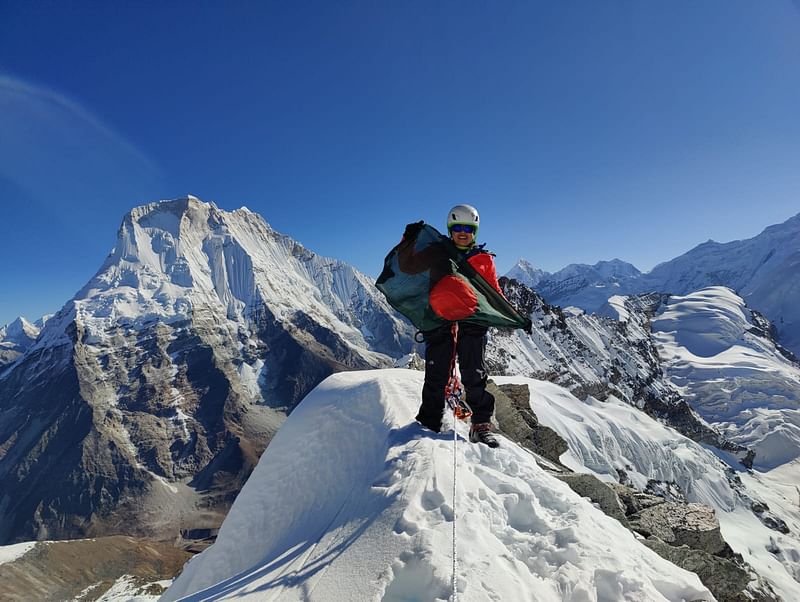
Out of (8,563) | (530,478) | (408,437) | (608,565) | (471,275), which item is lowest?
(8,563)

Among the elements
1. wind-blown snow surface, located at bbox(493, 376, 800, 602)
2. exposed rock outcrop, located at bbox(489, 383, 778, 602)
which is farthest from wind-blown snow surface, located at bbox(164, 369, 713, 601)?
wind-blown snow surface, located at bbox(493, 376, 800, 602)

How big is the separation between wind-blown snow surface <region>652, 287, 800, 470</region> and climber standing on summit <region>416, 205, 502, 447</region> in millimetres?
137111

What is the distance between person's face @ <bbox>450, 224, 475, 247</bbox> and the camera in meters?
7.28

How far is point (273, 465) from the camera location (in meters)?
7.27

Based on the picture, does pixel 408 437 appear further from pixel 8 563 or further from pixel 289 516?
pixel 8 563

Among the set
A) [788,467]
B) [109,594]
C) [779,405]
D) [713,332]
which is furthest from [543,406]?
[713,332]

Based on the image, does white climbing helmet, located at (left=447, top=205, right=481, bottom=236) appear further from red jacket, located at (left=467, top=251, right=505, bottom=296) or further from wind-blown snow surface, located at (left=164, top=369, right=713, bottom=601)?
wind-blown snow surface, located at (left=164, top=369, right=713, bottom=601)

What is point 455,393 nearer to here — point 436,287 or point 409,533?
point 436,287

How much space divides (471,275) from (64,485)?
255454mm

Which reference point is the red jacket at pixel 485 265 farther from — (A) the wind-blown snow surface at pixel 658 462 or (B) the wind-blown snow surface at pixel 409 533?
(A) the wind-blown snow surface at pixel 658 462

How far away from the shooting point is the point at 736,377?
145m

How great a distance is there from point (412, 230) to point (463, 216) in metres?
0.96

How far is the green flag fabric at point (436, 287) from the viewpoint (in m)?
6.06

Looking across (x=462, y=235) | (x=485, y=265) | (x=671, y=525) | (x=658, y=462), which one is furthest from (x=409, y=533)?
(x=658, y=462)
